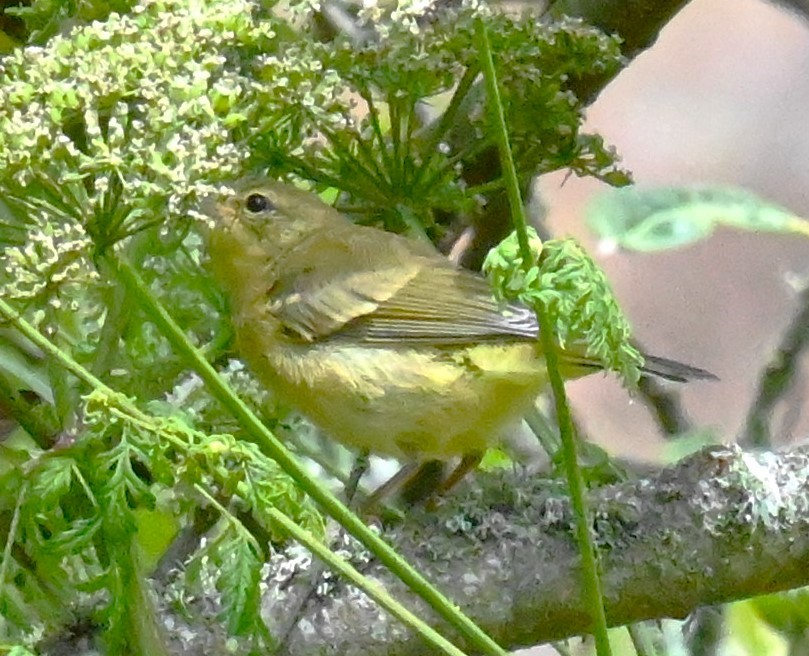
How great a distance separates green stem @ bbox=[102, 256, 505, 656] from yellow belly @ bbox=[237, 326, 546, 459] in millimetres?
484

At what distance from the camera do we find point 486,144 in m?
1.03

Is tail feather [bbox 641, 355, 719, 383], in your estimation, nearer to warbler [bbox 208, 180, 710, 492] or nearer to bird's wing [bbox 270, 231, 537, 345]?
warbler [bbox 208, 180, 710, 492]

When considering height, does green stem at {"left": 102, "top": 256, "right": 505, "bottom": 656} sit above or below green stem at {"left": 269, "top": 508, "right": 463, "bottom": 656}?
above

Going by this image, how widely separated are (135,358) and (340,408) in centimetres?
30

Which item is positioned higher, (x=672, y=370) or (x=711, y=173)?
(x=711, y=173)

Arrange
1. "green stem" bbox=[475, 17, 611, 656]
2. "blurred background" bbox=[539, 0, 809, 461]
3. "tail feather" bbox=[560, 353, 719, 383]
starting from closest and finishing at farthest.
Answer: "green stem" bbox=[475, 17, 611, 656], "tail feather" bbox=[560, 353, 719, 383], "blurred background" bbox=[539, 0, 809, 461]

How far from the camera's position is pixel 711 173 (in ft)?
9.24

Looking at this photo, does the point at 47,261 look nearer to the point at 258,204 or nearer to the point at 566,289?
the point at 566,289

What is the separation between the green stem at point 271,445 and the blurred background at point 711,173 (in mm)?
1914

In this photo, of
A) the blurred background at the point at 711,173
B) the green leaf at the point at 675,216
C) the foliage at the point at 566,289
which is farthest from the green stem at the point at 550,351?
the blurred background at the point at 711,173

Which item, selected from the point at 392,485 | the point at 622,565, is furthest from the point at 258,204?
the point at 622,565

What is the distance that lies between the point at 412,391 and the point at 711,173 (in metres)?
1.79

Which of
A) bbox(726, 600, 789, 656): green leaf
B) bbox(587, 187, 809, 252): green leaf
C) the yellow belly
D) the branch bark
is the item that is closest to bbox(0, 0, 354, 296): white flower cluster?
the branch bark

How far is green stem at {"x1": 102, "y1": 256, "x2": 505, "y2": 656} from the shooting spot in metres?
0.66
